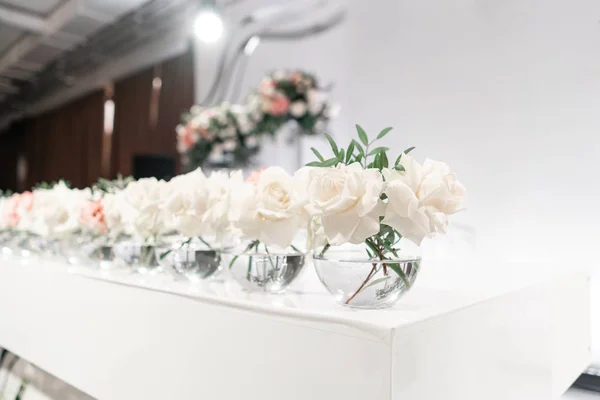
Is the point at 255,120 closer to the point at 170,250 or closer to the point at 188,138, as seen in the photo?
the point at 188,138

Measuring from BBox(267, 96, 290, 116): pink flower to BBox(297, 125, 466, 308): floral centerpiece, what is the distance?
209 centimetres

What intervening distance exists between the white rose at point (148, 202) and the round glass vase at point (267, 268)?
0.22 m

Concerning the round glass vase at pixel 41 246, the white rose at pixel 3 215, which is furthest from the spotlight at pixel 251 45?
the round glass vase at pixel 41 246

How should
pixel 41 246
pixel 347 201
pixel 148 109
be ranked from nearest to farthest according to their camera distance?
pixel 347 201 < pixel 41 246 < pixel 148 109

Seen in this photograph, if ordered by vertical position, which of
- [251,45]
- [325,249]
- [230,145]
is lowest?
[325,249]

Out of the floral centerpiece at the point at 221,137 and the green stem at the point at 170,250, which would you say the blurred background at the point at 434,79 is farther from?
the green stem at the point at 170,250

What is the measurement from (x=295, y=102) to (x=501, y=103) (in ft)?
3.50

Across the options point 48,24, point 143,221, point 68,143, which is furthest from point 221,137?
point 68,143

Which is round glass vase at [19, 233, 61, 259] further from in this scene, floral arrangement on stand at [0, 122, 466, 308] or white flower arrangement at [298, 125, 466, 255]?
white flower arrangement at [298, 125, 466, 255]

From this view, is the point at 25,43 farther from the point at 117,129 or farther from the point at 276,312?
the point at 276,312

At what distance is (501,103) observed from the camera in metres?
2.12

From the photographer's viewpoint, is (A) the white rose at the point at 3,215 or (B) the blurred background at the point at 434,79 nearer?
(A) the white rose at the point at 3,215

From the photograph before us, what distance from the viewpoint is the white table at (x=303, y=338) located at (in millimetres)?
535

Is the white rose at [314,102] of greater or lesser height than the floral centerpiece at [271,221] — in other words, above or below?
above
